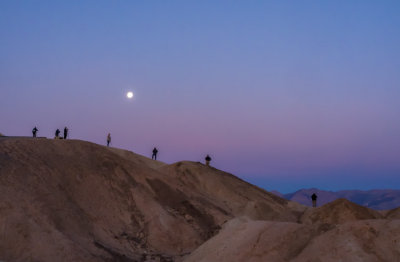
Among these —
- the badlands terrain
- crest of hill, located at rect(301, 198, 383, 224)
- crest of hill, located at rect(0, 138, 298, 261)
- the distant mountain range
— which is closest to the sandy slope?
the badlands terrain

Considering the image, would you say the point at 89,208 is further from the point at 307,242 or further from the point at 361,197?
the point at 361,197

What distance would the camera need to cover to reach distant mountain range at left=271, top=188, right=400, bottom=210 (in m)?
136

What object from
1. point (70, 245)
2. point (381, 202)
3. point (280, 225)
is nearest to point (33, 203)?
point (70, 245)

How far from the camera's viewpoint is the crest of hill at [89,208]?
55.3ft

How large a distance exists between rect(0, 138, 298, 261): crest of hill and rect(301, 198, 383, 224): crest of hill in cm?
1090

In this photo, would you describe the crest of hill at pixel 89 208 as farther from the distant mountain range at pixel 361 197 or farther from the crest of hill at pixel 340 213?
the distant mountain range at pixel 361 197

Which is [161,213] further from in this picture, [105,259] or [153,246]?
[105,259]

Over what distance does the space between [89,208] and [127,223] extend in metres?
2.12

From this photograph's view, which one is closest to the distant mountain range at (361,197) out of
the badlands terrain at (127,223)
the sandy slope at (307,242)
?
the badlands terrain at (127,223)

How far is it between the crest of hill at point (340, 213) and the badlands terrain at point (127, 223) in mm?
96

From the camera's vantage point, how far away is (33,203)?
18.3 m

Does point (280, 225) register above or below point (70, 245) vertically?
above

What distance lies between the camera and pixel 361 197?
15525 centimetres

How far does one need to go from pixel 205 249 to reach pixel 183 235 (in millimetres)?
7625
